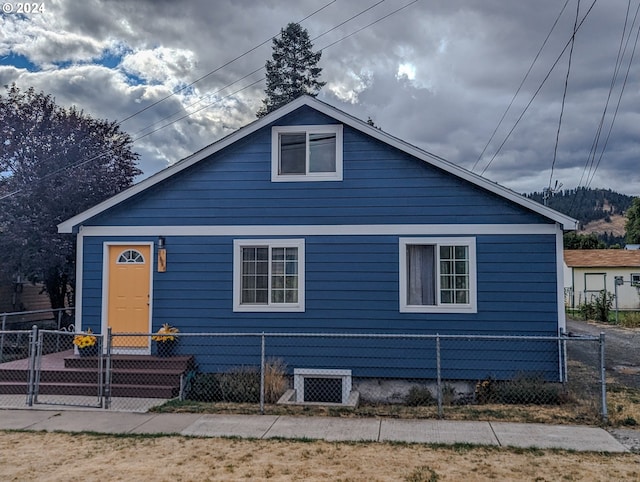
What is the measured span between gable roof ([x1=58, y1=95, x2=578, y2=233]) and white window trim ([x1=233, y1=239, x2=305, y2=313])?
2005 mm

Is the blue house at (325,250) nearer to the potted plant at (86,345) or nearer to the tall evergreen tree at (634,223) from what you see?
the potted plant at (86,345)

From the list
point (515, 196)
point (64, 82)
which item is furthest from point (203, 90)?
point (515, 196)

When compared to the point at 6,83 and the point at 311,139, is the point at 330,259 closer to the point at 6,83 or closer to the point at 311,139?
the point at 311,139

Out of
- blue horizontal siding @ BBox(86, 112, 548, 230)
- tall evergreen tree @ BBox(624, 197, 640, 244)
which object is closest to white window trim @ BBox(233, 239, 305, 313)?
blue horizontal siding @ BBox(86, 112, 548, 230)

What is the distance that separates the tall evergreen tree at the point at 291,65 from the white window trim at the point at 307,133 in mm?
25639

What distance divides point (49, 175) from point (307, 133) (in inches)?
368

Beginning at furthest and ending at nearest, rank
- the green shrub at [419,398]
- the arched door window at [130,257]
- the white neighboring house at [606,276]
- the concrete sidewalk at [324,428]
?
the white neighboring house at [606,276], the arched door window at [130,257], the green shrub at [419,398], the concrete sidewalk at [324,428]

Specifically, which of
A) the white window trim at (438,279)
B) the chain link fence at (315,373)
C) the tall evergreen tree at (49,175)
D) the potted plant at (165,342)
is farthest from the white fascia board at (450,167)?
the tall evergreen tree at (49,175)

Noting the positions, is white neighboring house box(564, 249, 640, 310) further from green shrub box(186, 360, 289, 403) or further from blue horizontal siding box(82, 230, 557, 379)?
green shrub box(186, 360, 289, 403)

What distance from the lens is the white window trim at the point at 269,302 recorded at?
35.6 feet

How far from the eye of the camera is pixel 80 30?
1354 cm

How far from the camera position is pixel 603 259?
33375mm

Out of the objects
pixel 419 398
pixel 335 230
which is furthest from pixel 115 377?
pixel 419 398

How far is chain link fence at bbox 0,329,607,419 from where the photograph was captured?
31.7 ft
